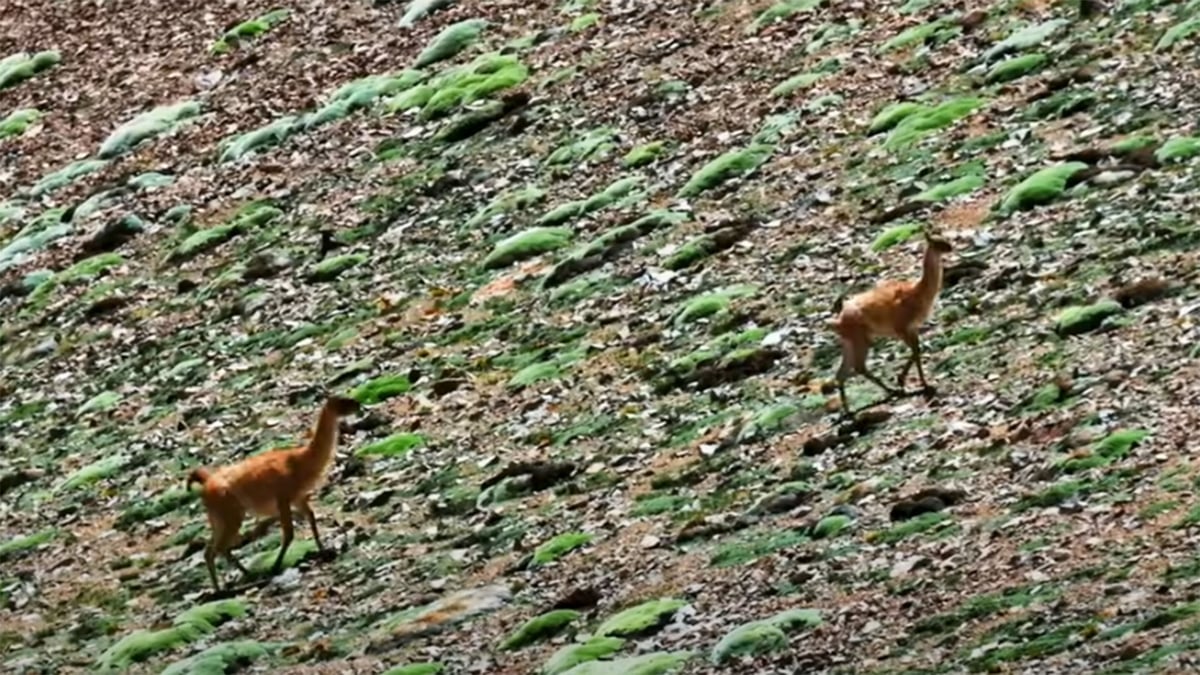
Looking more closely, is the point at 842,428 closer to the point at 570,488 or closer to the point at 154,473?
the point at 570,488

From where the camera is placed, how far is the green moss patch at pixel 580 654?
14594mm

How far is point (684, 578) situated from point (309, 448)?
435cm

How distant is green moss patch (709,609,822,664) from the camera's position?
13828 mm

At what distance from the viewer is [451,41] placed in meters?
33.3

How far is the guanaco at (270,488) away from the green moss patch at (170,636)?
0.60 m

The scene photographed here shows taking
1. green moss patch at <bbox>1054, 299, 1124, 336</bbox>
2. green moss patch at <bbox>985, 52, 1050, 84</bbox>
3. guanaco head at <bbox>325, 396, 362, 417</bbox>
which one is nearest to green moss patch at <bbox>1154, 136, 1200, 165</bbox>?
green moss patch at <bbox>1054, 299, 1124, 336</bbox>

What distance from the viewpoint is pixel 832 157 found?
25.1 m

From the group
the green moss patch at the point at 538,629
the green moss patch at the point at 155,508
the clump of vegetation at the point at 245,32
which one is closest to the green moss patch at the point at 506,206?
the green moss patch at the point at 155,508

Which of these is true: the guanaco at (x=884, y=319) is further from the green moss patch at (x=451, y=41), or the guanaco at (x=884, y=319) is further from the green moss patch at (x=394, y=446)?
the green moss patch at (x=451, y=41)

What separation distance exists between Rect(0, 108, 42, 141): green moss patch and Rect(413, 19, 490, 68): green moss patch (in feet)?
21.3

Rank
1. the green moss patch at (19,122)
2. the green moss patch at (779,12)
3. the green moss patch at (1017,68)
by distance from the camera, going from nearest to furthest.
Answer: the green moss patch at (1017,68), the green moss patch at (779,12), the green moss patch at (19,122)

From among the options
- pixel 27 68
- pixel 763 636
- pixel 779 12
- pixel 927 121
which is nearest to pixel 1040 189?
pixel 927 121

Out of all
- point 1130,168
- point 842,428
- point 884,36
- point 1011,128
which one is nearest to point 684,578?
point 842,428

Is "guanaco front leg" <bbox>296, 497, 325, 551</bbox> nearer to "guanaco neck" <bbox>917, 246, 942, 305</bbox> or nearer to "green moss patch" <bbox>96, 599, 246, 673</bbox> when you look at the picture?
"green moss patch" <bbox>96, 599, 246, 673</bbox>
